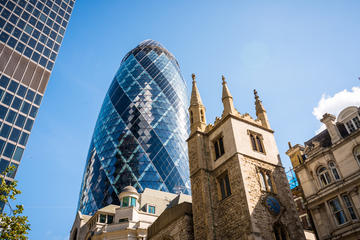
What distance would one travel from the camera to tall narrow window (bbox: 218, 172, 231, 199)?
19.3 m

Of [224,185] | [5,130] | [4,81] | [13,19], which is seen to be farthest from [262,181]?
[13,19]

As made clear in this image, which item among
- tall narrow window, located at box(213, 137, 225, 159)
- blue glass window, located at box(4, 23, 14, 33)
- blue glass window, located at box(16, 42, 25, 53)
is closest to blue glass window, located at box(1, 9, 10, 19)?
blue glass window, located at box(4, 23, 14, 33)

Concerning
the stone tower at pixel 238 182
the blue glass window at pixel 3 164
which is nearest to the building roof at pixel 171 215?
the stone tower at pixel 238 182

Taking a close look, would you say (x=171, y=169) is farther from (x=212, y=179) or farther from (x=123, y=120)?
(x=212, y=179)

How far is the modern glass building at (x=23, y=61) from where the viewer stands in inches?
1766

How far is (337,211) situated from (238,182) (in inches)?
279

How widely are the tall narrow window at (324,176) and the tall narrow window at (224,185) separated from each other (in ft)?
23.5

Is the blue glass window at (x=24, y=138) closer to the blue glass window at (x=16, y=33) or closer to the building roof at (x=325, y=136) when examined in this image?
the blue glass window at (x=16, y=33)

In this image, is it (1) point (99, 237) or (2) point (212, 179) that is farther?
(1) point (99, 237)

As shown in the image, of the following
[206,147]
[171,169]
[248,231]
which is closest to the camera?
[248,231]

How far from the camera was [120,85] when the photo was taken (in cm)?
7262

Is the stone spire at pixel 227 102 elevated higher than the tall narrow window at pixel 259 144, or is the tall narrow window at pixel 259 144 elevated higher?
the stone spire at pixel 227 102

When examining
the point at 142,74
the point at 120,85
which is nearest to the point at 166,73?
the point at 142,74

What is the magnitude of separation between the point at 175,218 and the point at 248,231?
6.27 metres
